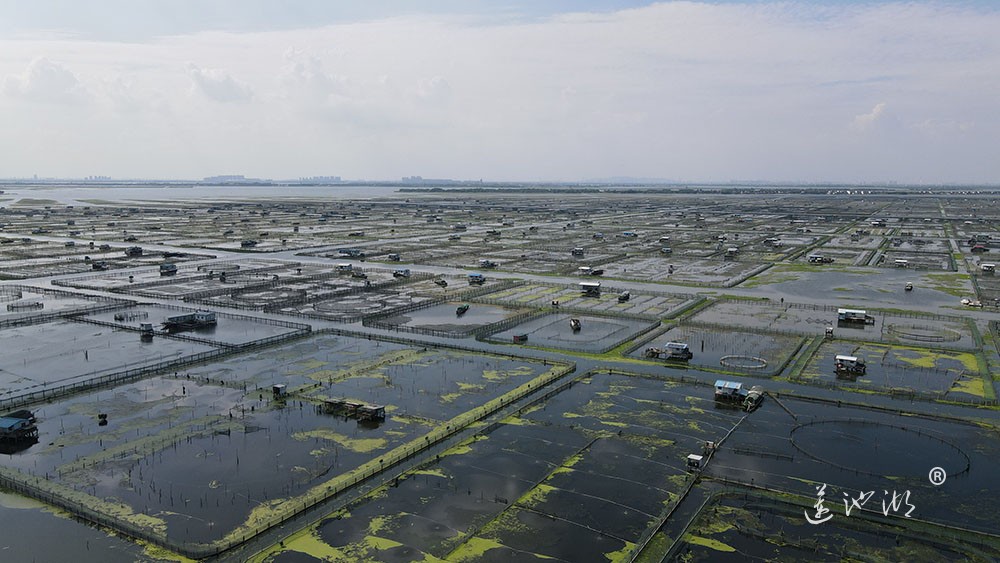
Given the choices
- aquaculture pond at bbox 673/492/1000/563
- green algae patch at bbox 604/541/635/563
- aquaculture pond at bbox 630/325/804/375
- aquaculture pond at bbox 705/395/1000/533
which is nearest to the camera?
green algae patch at bbox 604/541/635/563

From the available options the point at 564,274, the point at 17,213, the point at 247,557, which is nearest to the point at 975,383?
the point at 247,557

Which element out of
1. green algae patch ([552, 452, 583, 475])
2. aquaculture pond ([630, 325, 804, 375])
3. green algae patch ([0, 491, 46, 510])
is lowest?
green algae patch ([0, 491, 46, 510])

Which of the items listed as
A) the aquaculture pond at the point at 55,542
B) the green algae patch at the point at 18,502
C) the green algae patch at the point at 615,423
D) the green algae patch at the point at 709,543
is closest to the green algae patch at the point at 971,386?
the green algae patch at the point at 615,423

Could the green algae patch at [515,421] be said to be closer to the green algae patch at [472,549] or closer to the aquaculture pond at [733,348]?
the green algae patch at [472,549]

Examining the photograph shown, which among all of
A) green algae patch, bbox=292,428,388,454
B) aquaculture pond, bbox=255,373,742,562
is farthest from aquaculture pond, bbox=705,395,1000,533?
green algae patch, bbox=292,428,388,454

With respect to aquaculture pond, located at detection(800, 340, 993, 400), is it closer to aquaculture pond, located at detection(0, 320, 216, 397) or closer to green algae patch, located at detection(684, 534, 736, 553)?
green algae patch, located at detection(684, 534, 736, 553)

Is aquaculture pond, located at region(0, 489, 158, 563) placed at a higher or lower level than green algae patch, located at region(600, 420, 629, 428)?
lower
